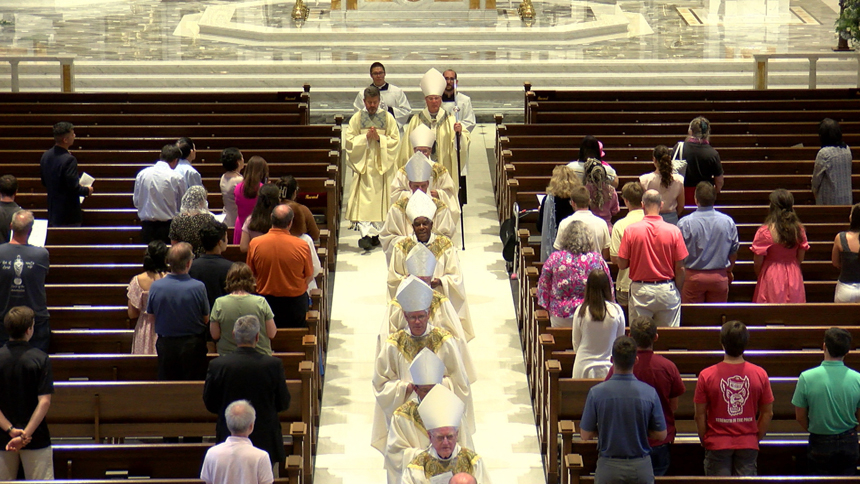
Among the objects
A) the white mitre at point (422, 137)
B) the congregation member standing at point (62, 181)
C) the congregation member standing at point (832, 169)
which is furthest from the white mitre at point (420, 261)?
the congregation member standing at point (832, 169)

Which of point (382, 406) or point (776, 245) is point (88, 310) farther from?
point (776, 245)

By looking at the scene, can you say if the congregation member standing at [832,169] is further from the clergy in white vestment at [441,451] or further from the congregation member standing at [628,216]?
the clergy in white vestment at [441,451]

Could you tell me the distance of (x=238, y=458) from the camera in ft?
16.5

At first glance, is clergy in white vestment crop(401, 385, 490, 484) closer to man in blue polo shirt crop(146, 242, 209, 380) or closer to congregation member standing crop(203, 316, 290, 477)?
congregation member standing crop(203, 316, 290, 477)

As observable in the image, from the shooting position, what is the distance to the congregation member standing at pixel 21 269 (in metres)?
6.61

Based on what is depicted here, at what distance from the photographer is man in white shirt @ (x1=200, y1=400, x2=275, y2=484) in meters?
5.02

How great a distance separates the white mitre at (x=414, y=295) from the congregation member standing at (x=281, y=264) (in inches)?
50.8

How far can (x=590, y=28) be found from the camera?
1920 cm

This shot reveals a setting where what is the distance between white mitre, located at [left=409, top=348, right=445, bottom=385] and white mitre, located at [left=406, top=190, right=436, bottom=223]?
6.90 feet

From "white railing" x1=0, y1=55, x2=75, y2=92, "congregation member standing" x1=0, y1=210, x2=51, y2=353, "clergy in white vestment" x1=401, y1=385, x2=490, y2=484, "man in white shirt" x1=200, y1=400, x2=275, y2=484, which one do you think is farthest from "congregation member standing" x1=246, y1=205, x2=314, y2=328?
"white railing" x1=0, y1=55, x2=75, y2=92

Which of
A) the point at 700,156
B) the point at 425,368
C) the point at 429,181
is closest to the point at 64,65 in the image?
the point at 429,181

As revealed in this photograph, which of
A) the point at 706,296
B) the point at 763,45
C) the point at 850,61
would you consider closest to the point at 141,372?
the point at 706,296

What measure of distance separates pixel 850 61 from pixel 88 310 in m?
13.3

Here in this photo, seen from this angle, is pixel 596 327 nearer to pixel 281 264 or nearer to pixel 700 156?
pixel 281 264
